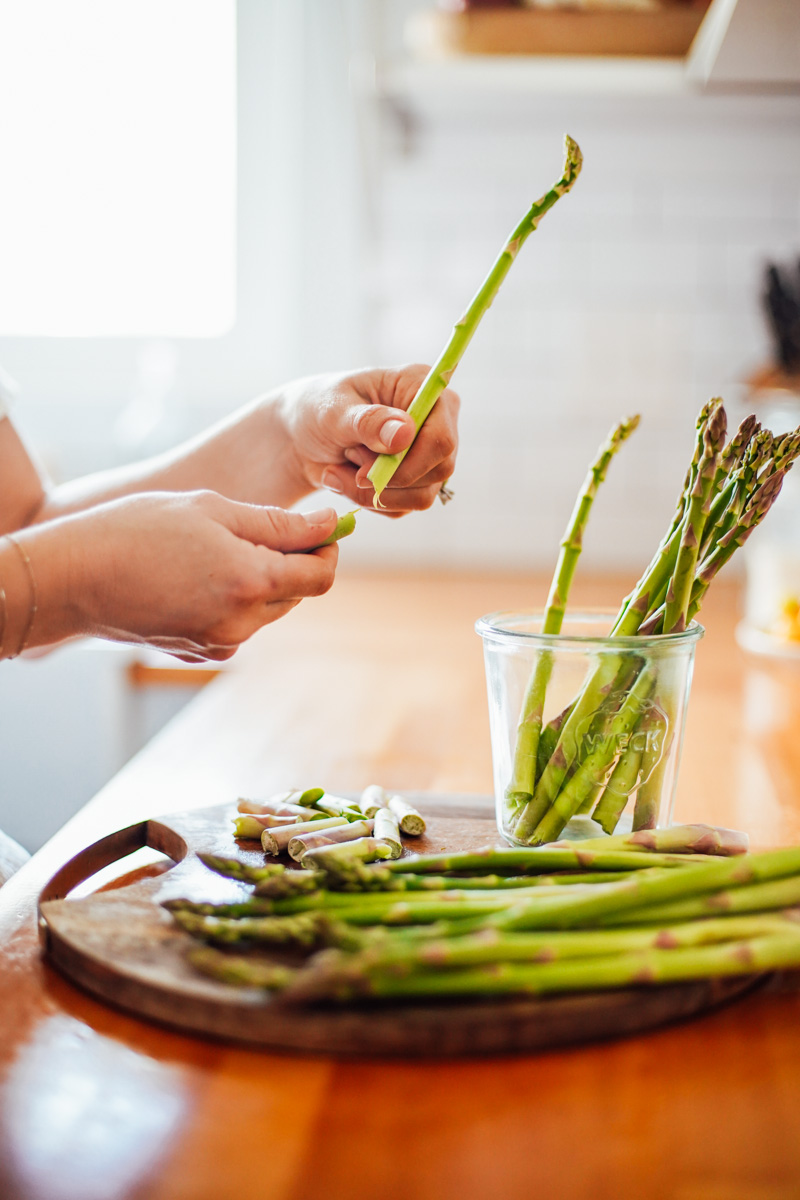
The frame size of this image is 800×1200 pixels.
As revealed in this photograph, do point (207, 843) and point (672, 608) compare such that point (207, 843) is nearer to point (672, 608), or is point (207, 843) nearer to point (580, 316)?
point (672, 608)

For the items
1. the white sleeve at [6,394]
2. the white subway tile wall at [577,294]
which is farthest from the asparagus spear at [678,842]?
the white subway tile wall at [577,294]

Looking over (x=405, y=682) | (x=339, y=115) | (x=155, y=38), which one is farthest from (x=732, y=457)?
(x=155, y=38)

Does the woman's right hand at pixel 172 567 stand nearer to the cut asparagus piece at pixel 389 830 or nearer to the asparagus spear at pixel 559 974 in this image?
the cut asparagus piece at pixel 389 830

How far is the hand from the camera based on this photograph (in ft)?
2.94

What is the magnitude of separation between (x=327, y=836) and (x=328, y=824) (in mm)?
29

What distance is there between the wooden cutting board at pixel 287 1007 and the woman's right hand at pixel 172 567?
197mm

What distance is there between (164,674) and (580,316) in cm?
123

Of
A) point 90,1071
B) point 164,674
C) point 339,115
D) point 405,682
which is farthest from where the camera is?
point 339,115

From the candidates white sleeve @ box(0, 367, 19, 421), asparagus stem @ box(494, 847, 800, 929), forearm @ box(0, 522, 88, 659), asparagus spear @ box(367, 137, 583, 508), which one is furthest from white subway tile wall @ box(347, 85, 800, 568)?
asparagus stem @ box(494, 847, 800, 929)

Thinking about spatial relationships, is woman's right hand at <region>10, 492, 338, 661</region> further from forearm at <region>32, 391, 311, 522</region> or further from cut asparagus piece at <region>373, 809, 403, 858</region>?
forearm at <region>32, 391, 311, 522</region>

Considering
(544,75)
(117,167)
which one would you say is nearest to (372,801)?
(544,75)

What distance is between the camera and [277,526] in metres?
0.80

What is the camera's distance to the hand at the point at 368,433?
90cm

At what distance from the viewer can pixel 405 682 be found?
5.06 feet
